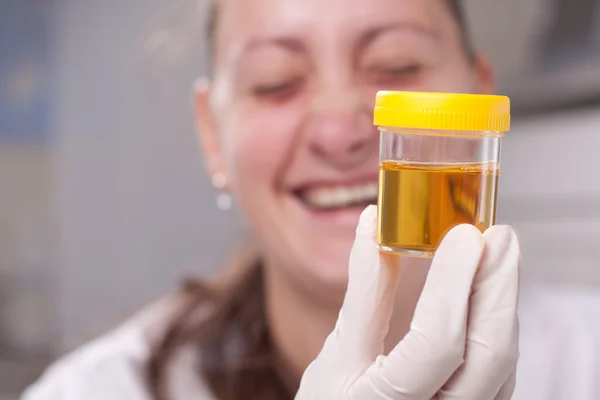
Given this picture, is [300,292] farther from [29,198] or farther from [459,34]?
[29,198]

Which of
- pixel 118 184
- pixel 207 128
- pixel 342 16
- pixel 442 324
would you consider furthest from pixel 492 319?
pixel 118 184

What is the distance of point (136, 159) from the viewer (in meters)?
1.38

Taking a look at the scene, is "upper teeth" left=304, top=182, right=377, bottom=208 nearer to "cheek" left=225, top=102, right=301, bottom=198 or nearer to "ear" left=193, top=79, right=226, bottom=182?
"cheek" left=225, top=102, right=301, bottom=198

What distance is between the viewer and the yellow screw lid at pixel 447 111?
373 millimetres

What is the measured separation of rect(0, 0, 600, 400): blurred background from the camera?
2.72 ft

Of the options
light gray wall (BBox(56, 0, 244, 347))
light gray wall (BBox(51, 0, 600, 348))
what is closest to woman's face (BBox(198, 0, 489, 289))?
light gray wall (BBox(51, 0, 600, 348))

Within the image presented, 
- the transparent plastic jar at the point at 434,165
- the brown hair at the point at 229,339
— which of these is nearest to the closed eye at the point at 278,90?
the brown hair at the point at 229,339

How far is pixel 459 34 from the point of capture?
2.00 feet

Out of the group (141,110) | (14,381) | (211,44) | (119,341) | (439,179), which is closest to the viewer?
(439,179)

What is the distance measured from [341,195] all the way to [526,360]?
8.0 inches

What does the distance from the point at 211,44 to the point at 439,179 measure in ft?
1.33

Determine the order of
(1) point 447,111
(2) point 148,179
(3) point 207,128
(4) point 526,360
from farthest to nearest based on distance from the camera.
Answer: (2) point 148,179
(3) point 207,128
(4) point 526,360
(1) point 447,111

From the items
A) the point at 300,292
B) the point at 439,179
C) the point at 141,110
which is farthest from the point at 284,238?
the point at 141,110

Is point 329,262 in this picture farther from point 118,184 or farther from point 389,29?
point 118,184
